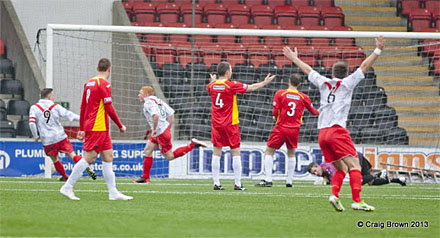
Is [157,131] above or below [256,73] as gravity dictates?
below

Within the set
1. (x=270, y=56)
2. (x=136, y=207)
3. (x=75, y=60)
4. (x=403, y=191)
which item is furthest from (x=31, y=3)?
(x=136, y=207)

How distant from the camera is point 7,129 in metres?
17.9

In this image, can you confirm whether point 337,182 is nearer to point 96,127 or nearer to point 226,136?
point 96,127

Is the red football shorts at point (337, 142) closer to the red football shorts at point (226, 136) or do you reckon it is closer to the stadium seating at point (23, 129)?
the red football shorts at point (226, 136)

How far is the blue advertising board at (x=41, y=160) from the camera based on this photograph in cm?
1702

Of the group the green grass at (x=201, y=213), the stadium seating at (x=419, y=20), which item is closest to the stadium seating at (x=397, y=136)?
the stadium seating at (x=419, y=20)

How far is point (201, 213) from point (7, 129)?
33.9 ft

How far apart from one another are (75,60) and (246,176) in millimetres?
4734

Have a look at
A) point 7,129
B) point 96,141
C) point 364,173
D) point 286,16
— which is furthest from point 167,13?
point 96,141

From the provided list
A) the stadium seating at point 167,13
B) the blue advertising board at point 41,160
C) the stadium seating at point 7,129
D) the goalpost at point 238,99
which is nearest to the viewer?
the blue advertising board at point 41,160

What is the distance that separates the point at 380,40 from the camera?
360 inches

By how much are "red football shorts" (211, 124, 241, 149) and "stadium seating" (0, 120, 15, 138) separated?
21.3 ft

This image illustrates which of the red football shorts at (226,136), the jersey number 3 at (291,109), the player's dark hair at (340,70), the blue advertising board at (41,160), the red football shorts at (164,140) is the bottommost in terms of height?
the blue advertising board at (41,160)

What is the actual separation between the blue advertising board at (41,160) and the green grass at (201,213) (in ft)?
15.3
